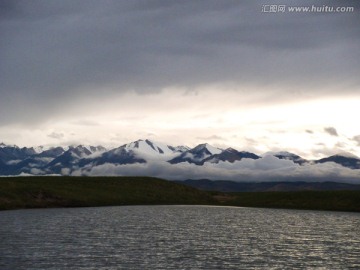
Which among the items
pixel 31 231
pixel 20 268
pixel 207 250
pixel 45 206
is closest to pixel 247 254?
pixel 207 250

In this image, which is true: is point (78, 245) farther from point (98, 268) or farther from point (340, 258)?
point (340, 258)

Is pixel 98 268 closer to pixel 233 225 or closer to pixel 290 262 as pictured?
pixel 290 262

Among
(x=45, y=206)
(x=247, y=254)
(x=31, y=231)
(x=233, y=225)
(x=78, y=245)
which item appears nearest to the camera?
(x=247, y=254)

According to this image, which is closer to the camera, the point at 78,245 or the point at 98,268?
the point at 98,268

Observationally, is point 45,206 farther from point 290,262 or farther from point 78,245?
point 290,262

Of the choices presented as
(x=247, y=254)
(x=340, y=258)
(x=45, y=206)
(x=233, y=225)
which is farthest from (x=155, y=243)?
(x=45, y=206)

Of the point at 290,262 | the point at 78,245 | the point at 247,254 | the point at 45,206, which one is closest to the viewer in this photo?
the point at 290,262

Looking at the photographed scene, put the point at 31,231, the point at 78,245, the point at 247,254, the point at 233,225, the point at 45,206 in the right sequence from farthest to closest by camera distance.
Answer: the point at 45,206 → the point at 233,225 → the point at 31,231 → the point at 78,245 → the point at 247,254

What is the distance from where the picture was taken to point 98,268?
5412 cm

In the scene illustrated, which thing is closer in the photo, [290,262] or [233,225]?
[290,262]

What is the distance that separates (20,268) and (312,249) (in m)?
41.1

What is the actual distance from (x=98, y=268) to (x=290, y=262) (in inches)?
922

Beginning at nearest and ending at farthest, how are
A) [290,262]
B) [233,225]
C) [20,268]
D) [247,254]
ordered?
[20,268] → [290,262] → [247,254] → [233,225]

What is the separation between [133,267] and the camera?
5516cm
